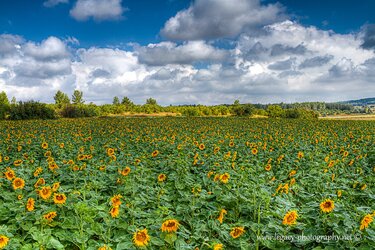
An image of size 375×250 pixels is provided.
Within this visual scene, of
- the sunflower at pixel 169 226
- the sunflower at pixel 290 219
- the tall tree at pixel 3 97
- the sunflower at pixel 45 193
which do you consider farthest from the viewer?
the tall tree at pixel 3 97

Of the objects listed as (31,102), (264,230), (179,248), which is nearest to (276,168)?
(264,230)

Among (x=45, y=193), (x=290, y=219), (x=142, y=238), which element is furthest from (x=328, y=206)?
(x=45, y=193)

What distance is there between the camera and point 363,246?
2572 millimetres

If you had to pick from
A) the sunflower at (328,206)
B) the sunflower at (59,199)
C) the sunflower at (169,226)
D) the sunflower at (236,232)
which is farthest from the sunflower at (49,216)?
the sunflower at (328,206)

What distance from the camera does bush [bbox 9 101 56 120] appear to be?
124 feet

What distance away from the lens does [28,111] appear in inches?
1502

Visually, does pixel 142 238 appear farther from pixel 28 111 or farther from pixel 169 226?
Result: pixel 28 111

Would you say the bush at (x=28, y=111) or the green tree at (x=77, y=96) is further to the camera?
the green tree at (x=77, y=96)

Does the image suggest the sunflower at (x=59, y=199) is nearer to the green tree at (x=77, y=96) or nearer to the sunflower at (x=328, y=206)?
the sunflower at (x=328, y=206)

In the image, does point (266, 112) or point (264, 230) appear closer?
point (264, 230)

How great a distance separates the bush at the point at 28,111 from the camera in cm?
3769

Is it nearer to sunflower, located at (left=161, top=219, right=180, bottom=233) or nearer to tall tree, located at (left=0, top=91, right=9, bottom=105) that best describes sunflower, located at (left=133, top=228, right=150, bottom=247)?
sunflower, located at (left=161, top=219, right=180, bottom=233)

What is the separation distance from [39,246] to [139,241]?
0.87 m

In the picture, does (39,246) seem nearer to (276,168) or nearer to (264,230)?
(264,230)
